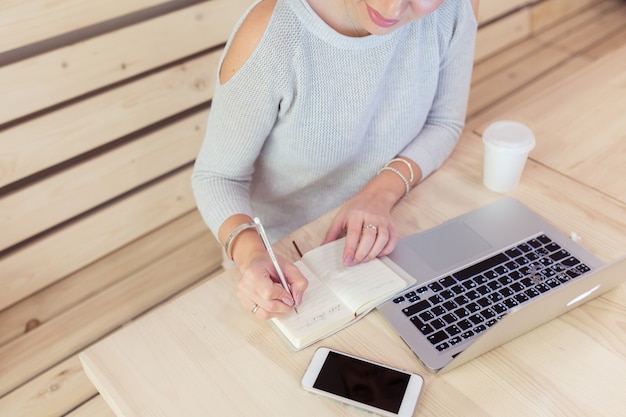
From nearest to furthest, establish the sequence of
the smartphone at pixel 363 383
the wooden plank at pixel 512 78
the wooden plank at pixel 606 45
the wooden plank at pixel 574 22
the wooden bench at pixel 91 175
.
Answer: the smartphone at pixel 363 383 < the wooden bench at pixel 91 175 < the wooden plank at pixel 512 78 < the wooden plank at pixel 606 45 < the wooden plank at pixel 574 22

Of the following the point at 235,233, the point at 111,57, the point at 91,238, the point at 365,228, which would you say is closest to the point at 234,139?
the point at 235,233

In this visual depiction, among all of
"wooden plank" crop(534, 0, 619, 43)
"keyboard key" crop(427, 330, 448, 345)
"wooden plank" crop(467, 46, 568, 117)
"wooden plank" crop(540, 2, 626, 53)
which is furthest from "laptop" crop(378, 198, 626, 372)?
"wooden plank" crop(534, 0, 619, 43)

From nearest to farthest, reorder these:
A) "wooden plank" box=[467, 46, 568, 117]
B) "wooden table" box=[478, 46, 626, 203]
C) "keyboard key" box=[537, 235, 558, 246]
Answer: "keyboard key" box=[537, 235, 558, 246], "wooden table" box=[478, 46, 626, 203], "wooden plank" box=[467, 46, 568, 117]

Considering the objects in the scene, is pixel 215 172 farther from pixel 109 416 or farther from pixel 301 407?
pixel 109 416

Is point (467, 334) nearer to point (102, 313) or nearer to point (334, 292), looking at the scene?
point (334, 292)

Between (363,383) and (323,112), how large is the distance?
50 centimetres

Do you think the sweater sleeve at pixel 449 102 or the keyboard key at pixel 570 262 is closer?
the keyboard key at pixel 570 262

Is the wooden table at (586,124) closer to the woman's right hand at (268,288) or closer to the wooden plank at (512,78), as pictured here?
the woman's right hand at (268,288)

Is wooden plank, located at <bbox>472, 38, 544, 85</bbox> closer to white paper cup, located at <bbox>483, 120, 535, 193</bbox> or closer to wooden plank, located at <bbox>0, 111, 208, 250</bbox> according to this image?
wooden plank, located at <bbox>0, 111, 208, 250</bbox>

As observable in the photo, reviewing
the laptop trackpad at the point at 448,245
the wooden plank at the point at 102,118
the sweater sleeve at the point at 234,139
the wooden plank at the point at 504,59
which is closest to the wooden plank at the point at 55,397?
the wooden plank at the point at 102,118

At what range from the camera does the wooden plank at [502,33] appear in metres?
2.62

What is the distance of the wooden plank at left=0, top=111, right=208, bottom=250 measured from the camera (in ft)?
5.56

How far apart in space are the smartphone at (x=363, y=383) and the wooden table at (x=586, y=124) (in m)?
0.54

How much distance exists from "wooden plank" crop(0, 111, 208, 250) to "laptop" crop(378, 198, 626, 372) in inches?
44.0
